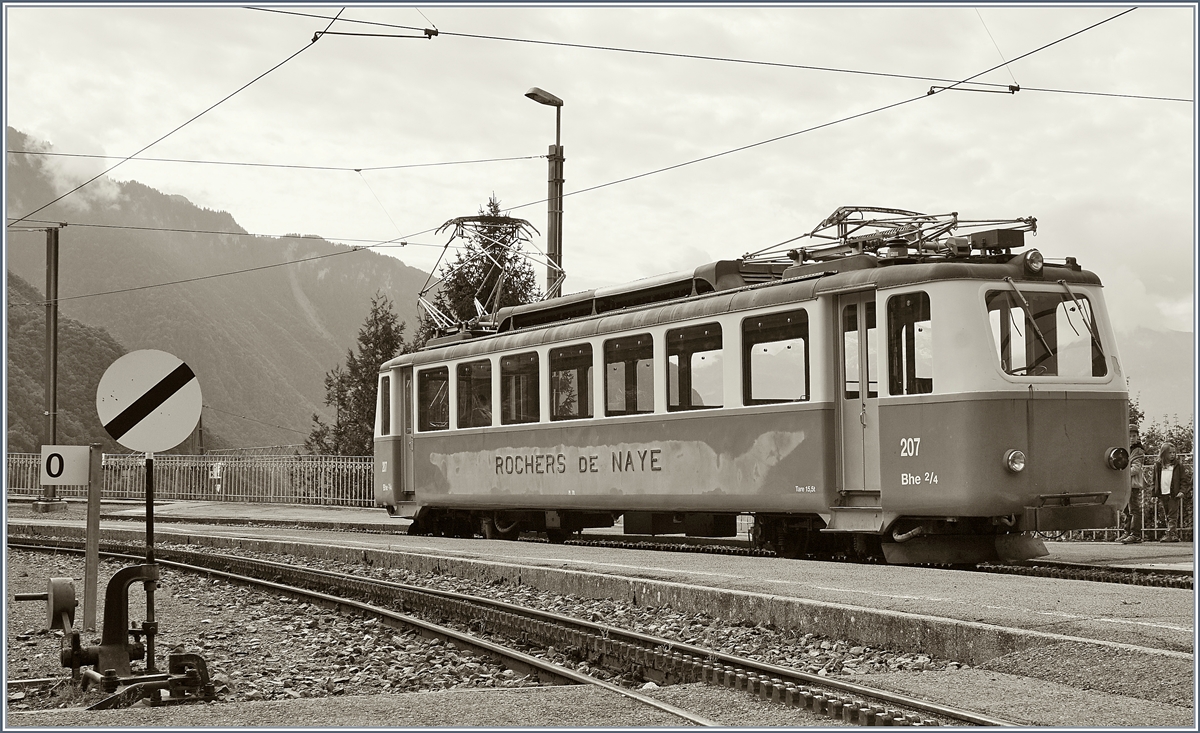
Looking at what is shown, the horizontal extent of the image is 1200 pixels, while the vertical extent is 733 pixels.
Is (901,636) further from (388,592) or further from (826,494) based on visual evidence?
(388,592)

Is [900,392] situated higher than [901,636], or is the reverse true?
[900,392]

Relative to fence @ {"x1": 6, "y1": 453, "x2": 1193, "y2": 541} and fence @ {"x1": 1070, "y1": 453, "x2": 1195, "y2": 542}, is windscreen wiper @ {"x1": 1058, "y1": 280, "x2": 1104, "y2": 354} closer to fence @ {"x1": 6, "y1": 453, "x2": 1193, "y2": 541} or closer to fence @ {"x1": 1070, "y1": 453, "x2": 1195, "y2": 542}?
fence @ {"x1": 1070, "y1": 453, "x2": 1195, "y2": 542}

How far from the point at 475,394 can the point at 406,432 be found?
249cm

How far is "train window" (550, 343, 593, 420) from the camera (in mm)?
16578

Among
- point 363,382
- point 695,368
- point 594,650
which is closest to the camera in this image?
point 594,650

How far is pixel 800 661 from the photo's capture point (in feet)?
29.4

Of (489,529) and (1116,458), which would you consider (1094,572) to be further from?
(489,529)

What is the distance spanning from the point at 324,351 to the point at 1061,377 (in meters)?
160

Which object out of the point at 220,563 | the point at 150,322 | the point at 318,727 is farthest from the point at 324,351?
the point at 318,727

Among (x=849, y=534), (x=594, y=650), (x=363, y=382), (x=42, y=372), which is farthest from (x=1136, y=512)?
(x=42, y=372)

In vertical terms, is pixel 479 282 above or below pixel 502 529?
above

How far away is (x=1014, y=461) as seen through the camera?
1205 cm

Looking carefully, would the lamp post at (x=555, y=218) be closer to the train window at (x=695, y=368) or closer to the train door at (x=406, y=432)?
the train door at (x=406, y=432)

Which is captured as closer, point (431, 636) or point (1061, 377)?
point (431, 636)
